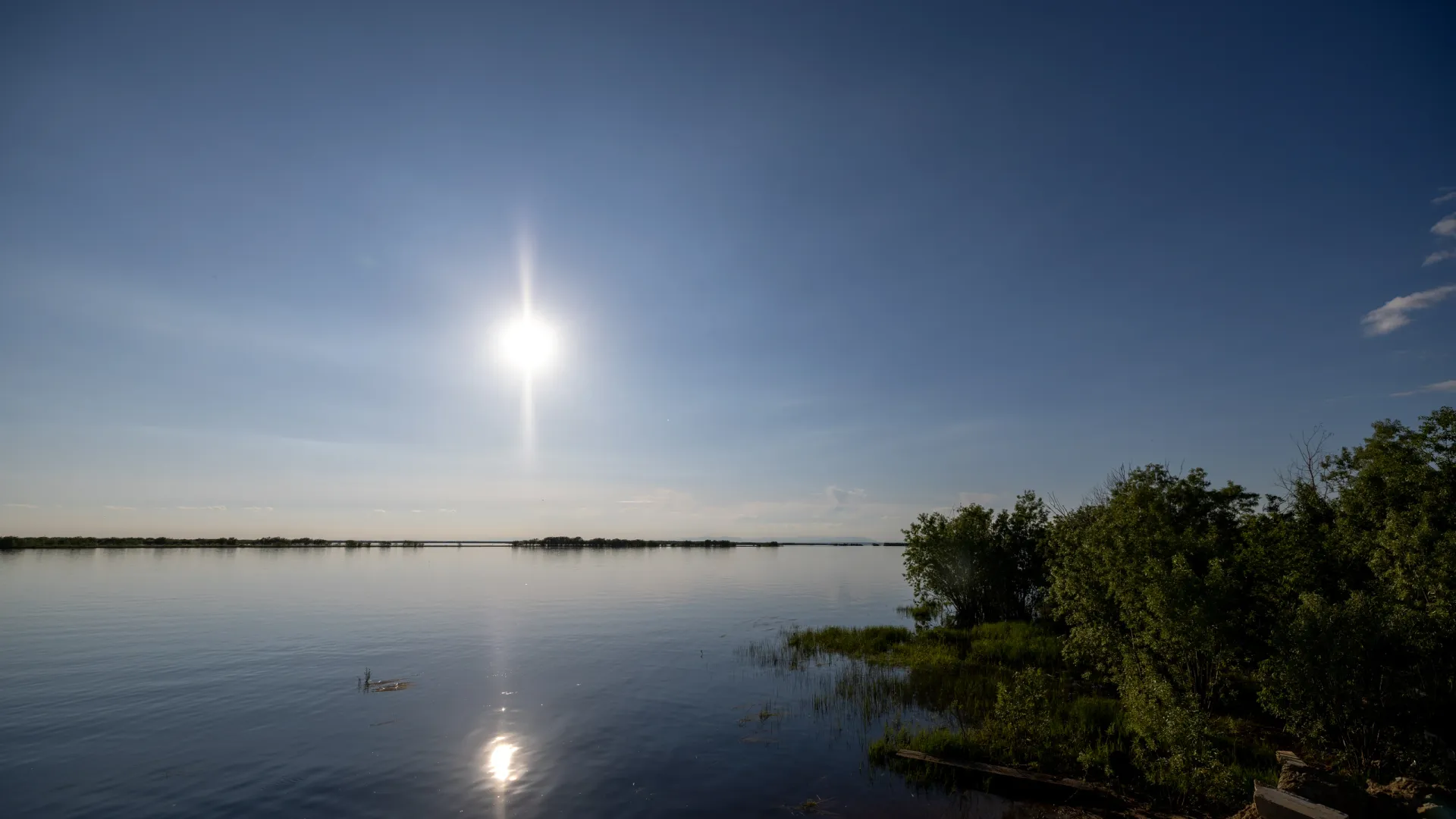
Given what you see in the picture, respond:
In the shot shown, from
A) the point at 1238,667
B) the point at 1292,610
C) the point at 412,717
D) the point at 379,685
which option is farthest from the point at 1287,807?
the point at 379,685

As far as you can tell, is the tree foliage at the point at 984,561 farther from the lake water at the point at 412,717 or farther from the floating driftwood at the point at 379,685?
the floating driftwood at the point at 379,685

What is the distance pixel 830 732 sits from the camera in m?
22.2

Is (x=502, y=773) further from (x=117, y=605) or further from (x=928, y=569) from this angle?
(x=117, y=605)

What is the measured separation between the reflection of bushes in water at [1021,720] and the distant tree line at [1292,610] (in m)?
0.17

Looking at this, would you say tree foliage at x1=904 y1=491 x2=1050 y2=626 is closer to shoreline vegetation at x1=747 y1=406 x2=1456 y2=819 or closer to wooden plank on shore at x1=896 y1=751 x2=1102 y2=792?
shoreline vegetation at x1=747 y1=406 x2=1456 y2=819

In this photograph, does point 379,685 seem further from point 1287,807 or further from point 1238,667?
point 1238,667

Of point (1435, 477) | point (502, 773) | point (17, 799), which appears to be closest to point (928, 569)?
point (1435, 477)

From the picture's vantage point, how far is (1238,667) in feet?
64.2

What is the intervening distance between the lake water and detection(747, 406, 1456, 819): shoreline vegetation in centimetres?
395

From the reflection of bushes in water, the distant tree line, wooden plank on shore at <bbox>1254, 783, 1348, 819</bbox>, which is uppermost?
the distant tree line

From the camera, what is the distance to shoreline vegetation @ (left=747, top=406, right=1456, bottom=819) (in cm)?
1419

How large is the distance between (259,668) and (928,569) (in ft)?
138

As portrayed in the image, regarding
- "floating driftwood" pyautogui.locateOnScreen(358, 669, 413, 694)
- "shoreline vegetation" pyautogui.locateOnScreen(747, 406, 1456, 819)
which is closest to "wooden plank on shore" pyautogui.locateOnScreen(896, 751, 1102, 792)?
"shoreline vegetation" pyautogui.locateOnScreen(747, 406, 1456, 819)

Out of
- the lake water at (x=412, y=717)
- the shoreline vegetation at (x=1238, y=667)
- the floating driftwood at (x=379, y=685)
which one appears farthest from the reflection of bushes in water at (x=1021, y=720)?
the floating driftwood at (x=379, y=685)
